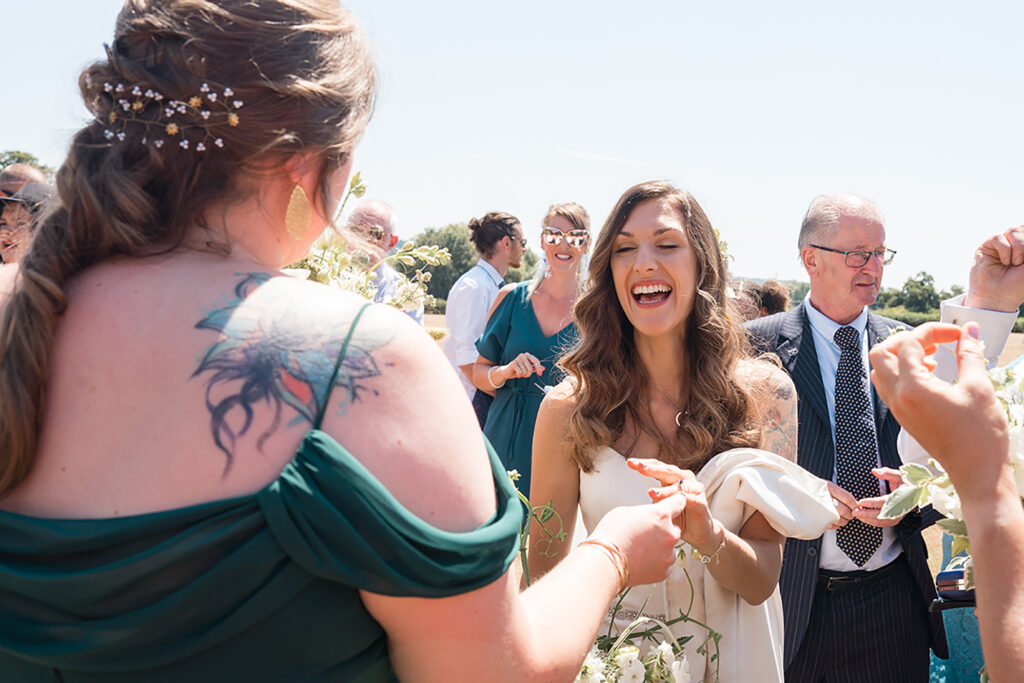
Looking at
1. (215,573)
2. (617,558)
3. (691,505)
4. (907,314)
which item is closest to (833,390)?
(691,505)

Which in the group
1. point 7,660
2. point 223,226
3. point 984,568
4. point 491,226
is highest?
point 223,226

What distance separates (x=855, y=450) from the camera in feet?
12.3

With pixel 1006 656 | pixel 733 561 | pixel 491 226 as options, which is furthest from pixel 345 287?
pixel 491 226

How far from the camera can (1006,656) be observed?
1336mm

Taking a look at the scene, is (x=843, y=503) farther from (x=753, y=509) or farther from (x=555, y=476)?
(x=555, y=476)

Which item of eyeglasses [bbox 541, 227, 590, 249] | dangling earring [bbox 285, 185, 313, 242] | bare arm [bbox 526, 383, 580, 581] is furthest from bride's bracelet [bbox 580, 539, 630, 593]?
eyeglasses [bbox 541, 227, 590, 249]

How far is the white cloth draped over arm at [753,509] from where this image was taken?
251cm

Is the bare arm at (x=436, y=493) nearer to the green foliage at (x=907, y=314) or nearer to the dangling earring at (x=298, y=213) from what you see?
the dangling earring at (x=298, y=213)

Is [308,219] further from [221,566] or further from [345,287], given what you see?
[345,287]

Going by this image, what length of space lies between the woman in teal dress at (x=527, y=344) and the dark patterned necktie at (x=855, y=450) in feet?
5.91

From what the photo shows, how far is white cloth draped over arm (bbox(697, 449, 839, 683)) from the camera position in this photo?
2512 mm

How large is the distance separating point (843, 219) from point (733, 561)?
8.41 feet

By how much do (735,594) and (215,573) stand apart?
197cm

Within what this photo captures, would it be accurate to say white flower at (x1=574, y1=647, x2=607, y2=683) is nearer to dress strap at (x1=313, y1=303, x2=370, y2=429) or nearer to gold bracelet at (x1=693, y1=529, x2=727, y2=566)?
gold bracelet at (x1=693, y1=529, x2=727, y2=566)
